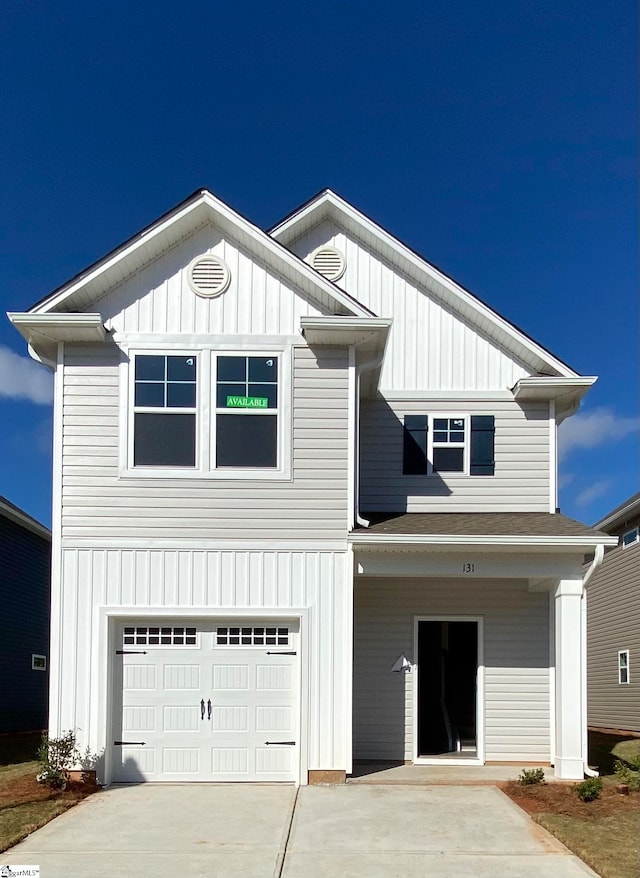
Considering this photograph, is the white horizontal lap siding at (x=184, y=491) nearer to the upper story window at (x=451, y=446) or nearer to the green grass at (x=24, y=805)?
the upper story window at (x=451, y=446)

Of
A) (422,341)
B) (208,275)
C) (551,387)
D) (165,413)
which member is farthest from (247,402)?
(551,387)

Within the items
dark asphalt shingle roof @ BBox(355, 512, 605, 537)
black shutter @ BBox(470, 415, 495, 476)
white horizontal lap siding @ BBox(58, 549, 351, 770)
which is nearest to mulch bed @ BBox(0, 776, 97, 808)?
white horizontal lap siding @ BBox(58, 549, 351, 770)

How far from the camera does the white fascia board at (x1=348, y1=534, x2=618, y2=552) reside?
37.8 feet

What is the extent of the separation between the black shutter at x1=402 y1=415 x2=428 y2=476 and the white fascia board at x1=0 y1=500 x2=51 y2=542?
8.42 m

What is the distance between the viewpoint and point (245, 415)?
11797mm

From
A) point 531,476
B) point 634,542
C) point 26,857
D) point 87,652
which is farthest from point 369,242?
point 26,857

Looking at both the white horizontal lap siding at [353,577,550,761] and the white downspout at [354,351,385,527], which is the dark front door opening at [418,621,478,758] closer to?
the white horizontal lap siding at [353,577,550,761]

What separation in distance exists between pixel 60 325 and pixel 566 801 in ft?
28.7

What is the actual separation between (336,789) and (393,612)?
11.1 feet

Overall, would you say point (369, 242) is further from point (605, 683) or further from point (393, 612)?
point (605, 683)

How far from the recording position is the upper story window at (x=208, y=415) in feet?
38.4

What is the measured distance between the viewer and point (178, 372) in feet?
38.8

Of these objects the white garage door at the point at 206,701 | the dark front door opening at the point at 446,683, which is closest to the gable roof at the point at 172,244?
the white garage door at the point at 206,701

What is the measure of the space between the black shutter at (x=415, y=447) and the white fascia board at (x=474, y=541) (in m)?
2.61
